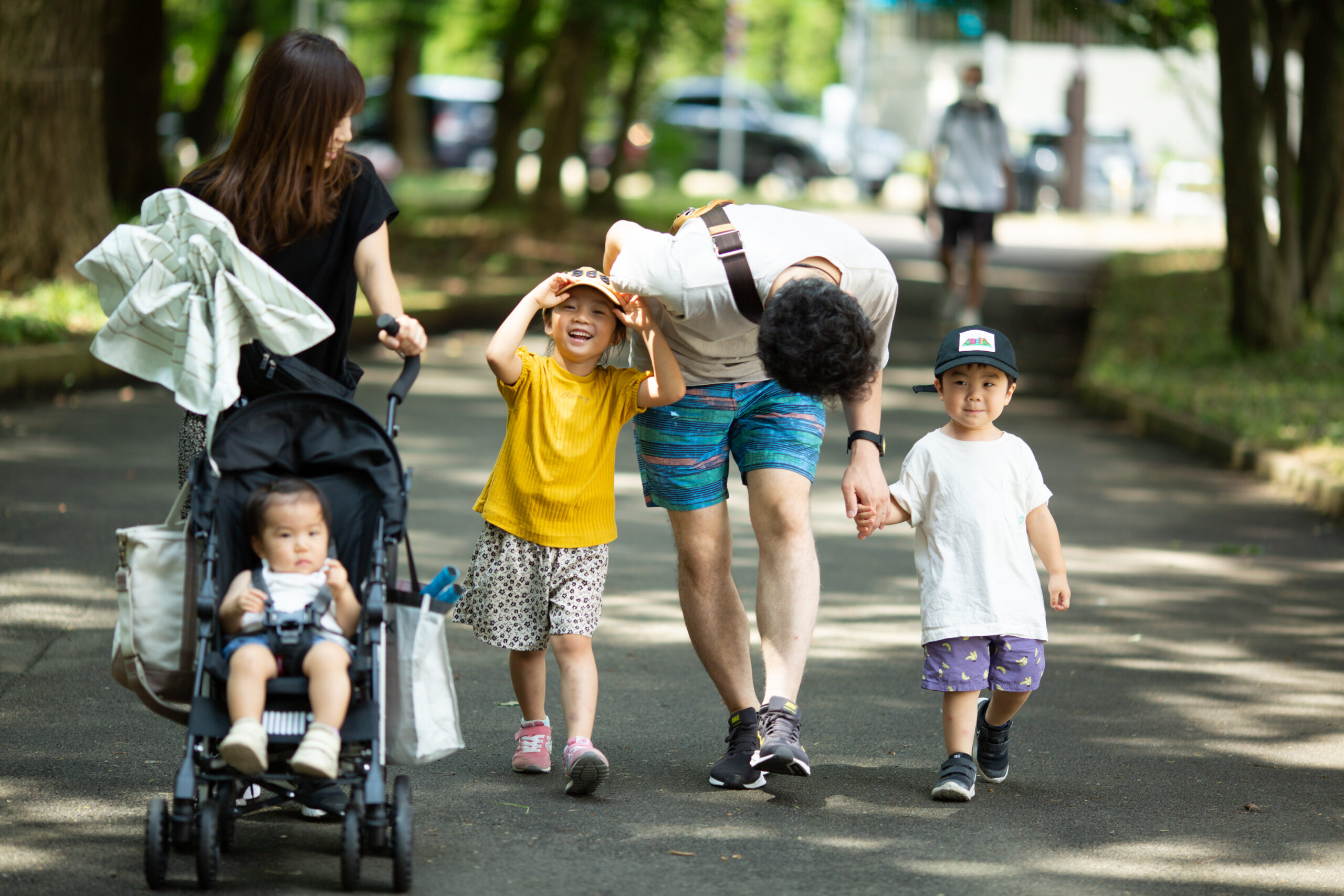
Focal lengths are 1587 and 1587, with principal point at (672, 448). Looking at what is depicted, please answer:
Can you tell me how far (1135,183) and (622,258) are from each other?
37.2m

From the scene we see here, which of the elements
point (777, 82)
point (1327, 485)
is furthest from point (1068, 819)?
point (777, 82)

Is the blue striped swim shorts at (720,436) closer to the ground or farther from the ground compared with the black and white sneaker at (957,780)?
farther from the ground

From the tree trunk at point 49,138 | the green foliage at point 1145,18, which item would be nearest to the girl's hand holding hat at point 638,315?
the tree trunk at point 49,138

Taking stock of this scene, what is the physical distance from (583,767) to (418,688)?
69 centimetres

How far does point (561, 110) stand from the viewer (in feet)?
75.3

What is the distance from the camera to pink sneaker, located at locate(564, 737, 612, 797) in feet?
14.2

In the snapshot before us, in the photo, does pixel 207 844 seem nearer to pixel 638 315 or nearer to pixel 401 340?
pixel 401 340

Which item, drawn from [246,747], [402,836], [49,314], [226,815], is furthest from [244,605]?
[49,314]

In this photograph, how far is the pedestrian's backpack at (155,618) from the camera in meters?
3.77

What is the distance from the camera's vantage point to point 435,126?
45844 millimetres

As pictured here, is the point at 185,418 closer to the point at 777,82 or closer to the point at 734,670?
the point at 734,670

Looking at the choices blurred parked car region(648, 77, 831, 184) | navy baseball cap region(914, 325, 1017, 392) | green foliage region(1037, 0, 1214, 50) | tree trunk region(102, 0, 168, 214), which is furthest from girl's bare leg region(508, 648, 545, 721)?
blurred parked car region(648, 77, 831, 184)

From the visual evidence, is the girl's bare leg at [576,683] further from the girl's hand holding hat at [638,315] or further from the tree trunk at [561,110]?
the tree trunk at [561,110]

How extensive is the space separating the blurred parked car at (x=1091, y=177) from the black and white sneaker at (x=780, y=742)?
112 ft
